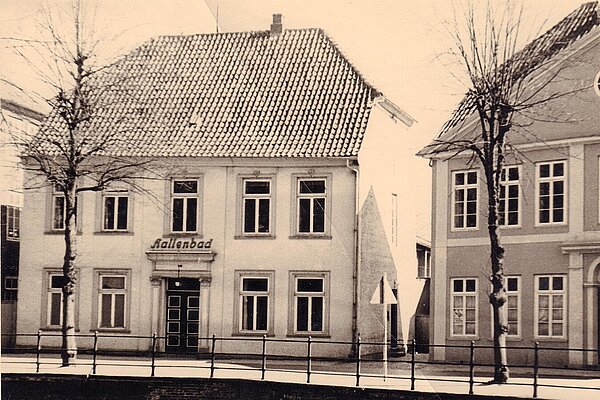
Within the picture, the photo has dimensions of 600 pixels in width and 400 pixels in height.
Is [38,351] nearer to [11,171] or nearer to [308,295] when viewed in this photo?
[11,171]

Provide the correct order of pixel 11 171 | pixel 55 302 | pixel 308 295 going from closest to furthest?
pixel 11 171
pixel 55 302
pixel 308 295

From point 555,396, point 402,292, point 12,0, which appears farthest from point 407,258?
point 12,0

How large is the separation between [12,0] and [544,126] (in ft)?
19.9

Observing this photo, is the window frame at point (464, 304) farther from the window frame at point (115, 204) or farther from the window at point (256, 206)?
the window frame at point (115, 204)

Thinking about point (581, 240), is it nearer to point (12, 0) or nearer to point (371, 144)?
point (371, 144)

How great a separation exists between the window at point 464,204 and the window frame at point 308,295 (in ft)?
5.94

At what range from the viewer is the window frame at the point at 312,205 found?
16.6m

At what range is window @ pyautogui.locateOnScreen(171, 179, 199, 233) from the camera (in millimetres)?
16828

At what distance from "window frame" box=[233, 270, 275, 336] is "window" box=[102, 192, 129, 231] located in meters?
1.71

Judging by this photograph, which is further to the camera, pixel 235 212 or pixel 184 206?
pixel 235 212

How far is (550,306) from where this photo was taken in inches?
618

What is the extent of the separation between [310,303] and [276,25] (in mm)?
4457

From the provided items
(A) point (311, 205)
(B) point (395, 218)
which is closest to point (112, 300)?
(A) point (311, 205)

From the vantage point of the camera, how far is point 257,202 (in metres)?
17.1
